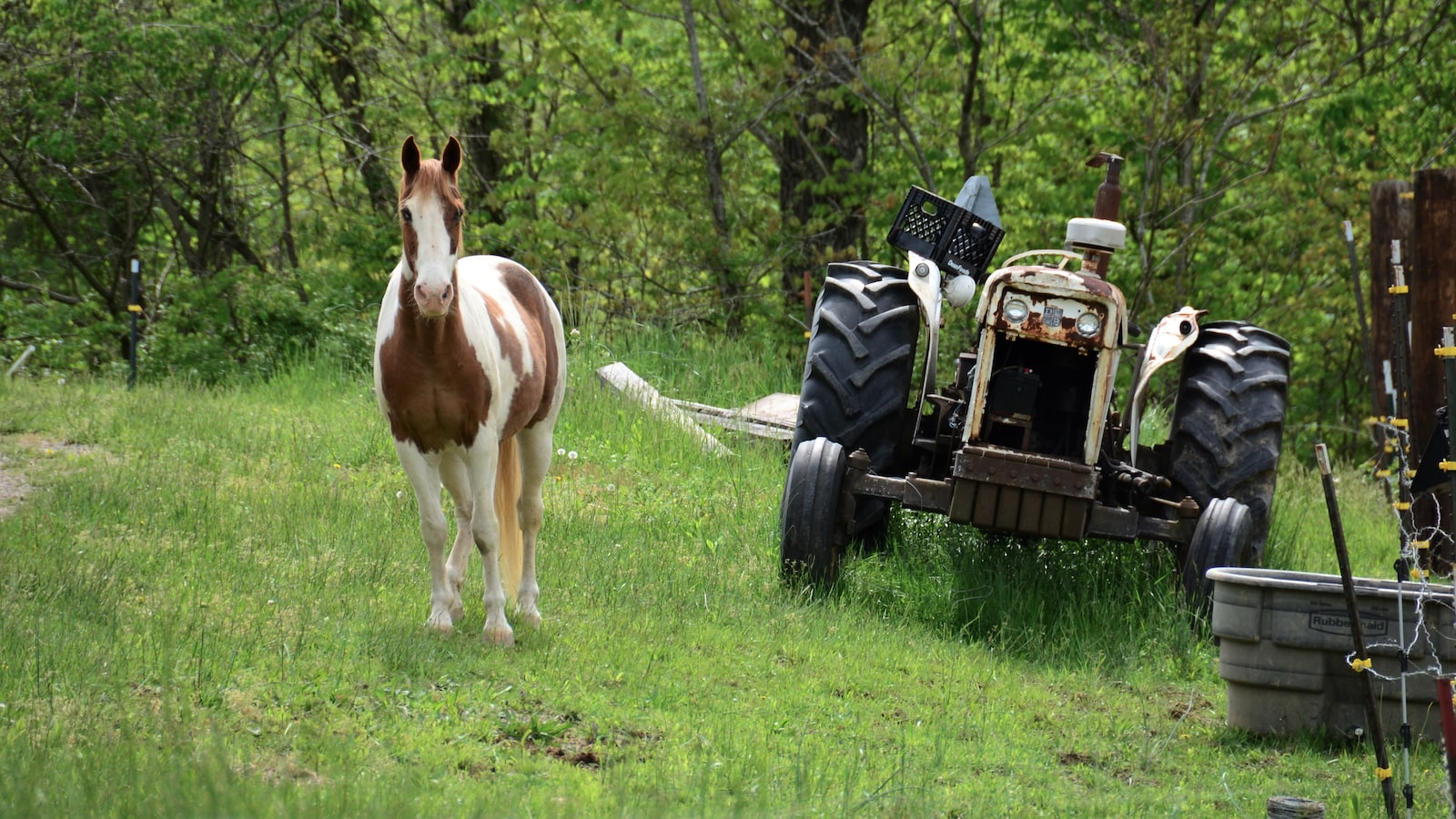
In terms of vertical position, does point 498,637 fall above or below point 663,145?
below

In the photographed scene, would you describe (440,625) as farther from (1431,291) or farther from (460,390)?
(1431,291)

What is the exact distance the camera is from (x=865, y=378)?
8.16 metres

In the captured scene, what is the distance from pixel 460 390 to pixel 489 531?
73cm

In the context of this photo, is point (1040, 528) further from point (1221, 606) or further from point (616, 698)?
point (616, 698)

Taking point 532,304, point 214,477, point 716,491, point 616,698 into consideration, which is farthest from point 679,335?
point 616,698

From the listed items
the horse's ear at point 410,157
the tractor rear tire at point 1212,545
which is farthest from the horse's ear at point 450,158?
the tractor rear tire at point 1212,545

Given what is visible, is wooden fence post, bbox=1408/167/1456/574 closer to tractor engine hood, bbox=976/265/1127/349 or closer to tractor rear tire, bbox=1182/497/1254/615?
tractor rear tire, bbox=1182/497/1254/615

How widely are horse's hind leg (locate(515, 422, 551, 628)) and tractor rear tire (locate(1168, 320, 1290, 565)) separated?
3587 millimetres

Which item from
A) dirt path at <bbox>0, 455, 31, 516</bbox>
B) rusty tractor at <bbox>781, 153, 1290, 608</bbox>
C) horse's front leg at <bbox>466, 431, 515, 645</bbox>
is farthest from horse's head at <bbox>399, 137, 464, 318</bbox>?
dirt path at <bbox>0, 455, 31, 516</bbox>

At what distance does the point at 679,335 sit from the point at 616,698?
984 cm

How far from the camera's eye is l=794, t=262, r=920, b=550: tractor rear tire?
8.18 m

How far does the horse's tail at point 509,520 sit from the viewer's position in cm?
710

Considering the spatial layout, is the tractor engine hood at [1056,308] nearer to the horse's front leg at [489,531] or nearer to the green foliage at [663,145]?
the horse's front leg at [489,531]

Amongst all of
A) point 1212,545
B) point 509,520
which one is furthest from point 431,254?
point 1212,545
